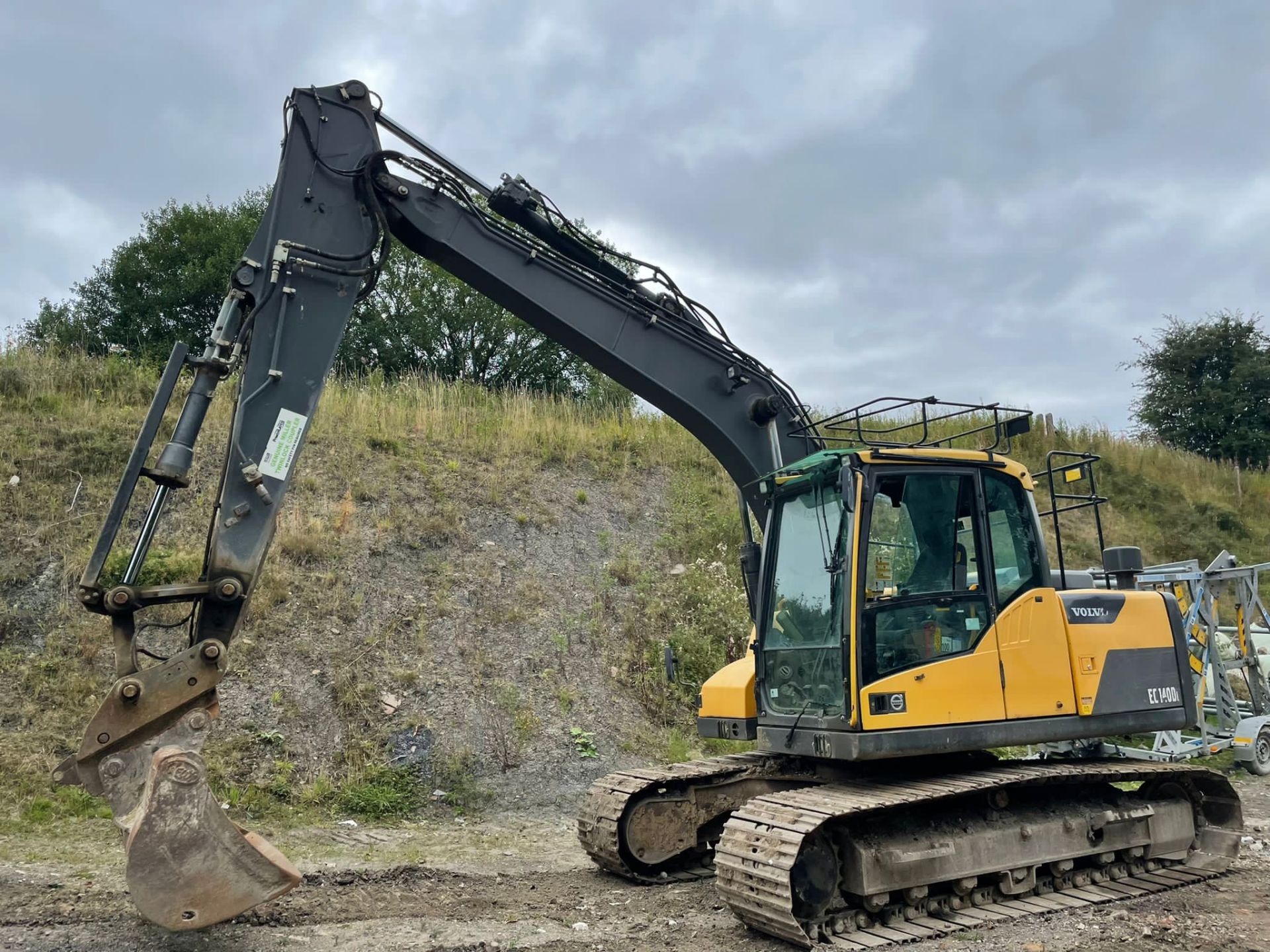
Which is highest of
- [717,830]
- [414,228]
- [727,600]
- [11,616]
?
[414,228]

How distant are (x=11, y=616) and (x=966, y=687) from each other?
30.8ft

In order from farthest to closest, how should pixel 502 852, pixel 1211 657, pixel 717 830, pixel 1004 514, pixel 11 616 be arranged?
pixel 1211 657 → pixel 11 616 → pixel 502 852 → pixel 717 830 → pixel 1004 514

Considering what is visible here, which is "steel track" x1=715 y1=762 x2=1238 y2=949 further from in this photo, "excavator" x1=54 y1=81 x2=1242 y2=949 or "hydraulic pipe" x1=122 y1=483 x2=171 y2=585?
"hydraulic pipe" x1=122 y1=483 x2=171 y2=585

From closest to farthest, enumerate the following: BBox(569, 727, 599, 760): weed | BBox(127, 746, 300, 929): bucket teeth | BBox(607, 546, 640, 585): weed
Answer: BBox(127, 746, 300, 929): bucket teeth < BBox(569, 727, 599, 760): weed < BBox(607, 546, 640, 585): weed

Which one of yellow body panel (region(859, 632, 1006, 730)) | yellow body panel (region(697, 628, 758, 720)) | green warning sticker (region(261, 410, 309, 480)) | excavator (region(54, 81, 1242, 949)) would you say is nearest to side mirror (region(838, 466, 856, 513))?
excavator (region(54, 81, 1242, 949))

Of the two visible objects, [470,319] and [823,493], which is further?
[470,319]

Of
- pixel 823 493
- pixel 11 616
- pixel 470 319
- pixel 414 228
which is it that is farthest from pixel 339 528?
pixel 470 319

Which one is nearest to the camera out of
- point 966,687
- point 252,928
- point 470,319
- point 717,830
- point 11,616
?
point 252,928

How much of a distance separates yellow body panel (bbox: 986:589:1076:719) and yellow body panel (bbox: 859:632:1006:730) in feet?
0.32

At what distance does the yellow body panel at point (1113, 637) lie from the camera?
635 centimetres

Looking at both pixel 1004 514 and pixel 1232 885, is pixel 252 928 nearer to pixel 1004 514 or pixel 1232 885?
pixel 1004 514

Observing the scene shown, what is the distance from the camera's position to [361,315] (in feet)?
90.5

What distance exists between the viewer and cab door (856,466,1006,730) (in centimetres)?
572

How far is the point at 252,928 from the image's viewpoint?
17.3 ft
